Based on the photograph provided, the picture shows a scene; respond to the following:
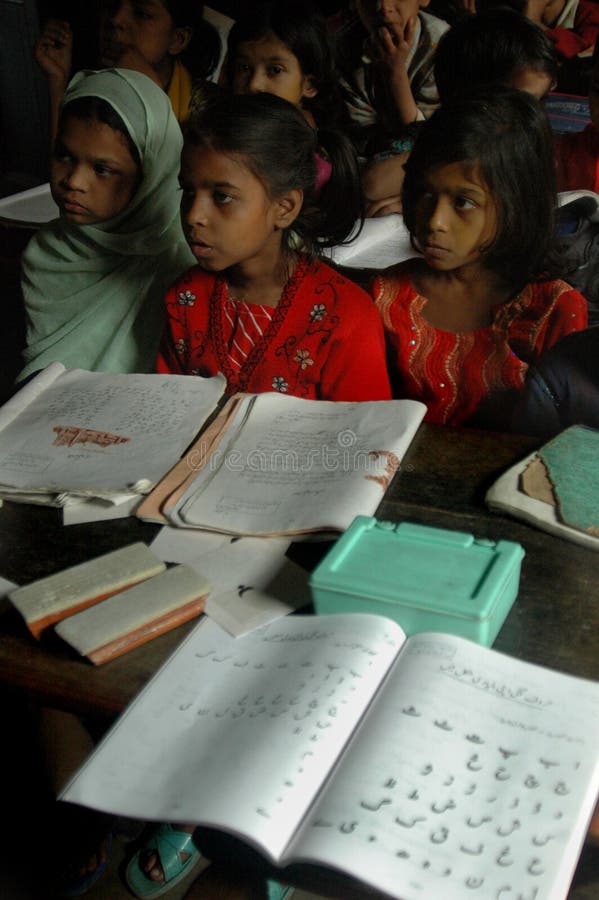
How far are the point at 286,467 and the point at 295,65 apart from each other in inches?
25.4

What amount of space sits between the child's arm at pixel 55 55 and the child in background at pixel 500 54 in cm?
69

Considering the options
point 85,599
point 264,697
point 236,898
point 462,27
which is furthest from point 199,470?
point 462,27

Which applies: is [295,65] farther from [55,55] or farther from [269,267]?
[55,55]

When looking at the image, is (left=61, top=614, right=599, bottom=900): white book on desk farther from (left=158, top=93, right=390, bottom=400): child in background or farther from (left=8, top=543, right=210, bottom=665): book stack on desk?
(left=158, top=93, right=390, bottom=400): child in background

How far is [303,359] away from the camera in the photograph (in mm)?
1476

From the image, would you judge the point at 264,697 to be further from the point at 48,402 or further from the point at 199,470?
the point at 48,402

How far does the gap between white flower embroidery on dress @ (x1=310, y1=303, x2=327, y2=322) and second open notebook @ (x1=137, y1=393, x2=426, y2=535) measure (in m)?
0.19

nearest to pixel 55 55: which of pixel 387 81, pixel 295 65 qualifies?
pixel 295 65

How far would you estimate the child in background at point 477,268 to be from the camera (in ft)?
3.97

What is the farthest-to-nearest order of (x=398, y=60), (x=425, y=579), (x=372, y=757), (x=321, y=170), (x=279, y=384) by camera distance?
(x=279, y=384), (x=321, y=170), (x=398, y=60), (x=425, y=579), (x=372, y=757)

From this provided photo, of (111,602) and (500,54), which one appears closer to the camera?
(111,602)

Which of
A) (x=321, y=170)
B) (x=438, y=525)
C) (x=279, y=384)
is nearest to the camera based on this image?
(x=438, y=525)

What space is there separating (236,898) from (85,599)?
34cm

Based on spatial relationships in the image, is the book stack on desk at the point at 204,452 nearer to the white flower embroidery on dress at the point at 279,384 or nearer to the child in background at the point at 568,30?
the white flower embroidery on dress at the point at 279,384
